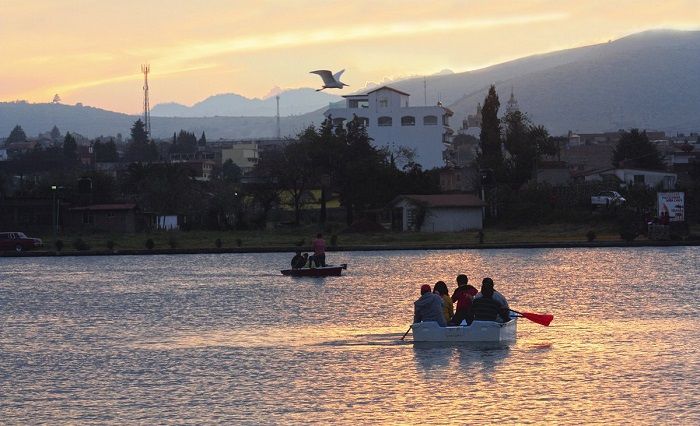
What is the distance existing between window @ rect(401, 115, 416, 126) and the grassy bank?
64920 millimetres

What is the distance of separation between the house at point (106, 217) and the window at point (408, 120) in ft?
202

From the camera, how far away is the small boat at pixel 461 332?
32312mm

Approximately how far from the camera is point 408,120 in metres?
166

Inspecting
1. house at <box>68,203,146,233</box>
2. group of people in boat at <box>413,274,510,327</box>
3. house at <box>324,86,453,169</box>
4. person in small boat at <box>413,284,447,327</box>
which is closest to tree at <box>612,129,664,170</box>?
house at <box>324,86,453,169</box>

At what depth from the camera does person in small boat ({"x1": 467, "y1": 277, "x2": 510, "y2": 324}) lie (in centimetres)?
3231

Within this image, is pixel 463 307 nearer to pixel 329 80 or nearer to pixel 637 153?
pixel 329 80

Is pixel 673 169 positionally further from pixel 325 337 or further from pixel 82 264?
pixel 325 337

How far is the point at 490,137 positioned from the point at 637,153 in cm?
3369

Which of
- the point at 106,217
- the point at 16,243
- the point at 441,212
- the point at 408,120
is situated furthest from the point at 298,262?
the point at 408,120

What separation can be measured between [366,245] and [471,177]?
38.2 meters

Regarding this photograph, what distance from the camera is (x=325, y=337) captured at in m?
36.3

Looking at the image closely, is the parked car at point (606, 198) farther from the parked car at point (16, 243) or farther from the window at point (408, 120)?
the window at point (408, 120)

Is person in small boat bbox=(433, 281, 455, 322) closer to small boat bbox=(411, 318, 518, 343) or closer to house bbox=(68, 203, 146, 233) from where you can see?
small boat bbox=(411, 318, 518, 343)

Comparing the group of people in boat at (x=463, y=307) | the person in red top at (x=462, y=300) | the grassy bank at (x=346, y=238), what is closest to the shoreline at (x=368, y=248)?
the grassy bank at (x=346, y=238)
